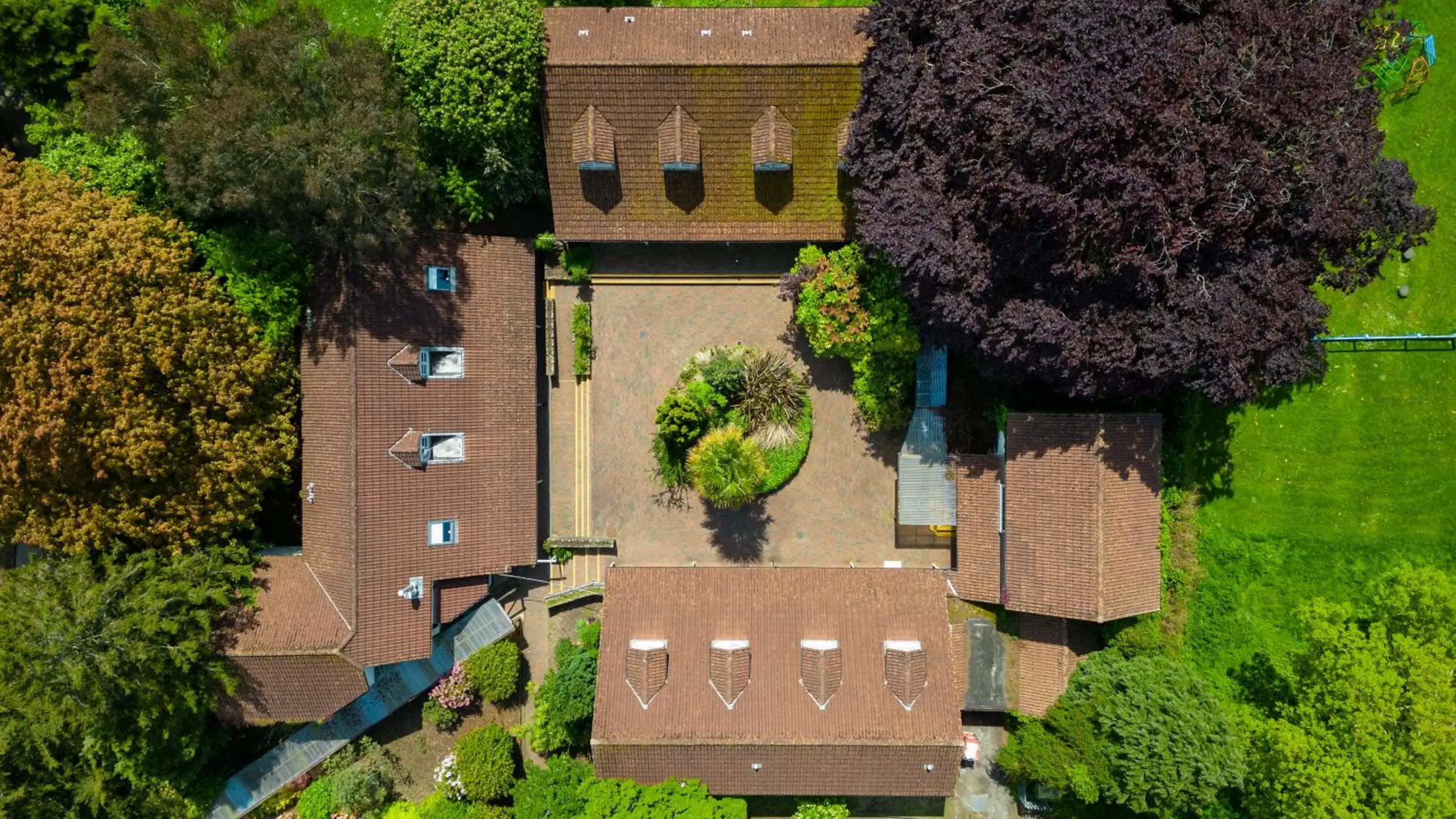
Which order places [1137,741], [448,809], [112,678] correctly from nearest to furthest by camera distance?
[112,678], [1137,741], [448,809]

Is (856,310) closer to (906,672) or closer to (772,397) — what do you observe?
(772,397)

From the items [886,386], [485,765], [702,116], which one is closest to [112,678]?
[485,765]

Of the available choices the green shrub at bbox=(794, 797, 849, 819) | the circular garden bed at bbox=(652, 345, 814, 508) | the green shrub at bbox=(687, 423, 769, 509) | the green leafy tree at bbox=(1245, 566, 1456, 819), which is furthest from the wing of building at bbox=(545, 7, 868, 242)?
the green leafy tree at bbox=(1245, 566, 1456, 819)

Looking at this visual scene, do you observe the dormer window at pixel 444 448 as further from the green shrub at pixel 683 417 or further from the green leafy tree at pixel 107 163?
the green leafy tree at pixel 107 163

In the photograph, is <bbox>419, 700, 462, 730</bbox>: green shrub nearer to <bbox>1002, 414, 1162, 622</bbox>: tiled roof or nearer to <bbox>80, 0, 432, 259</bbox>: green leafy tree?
<bbox>80, 0, 432, 259</bbox>: green leafy tree

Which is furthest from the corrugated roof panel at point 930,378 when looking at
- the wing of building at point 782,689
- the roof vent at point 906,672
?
the roof vent at point 906,672
